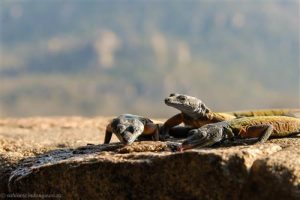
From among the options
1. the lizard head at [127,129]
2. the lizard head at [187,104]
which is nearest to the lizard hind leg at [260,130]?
the lizard head at [187,104]

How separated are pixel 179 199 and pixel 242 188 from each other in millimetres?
616

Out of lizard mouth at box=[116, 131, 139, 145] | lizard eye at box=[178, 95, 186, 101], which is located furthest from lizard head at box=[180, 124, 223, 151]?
lizard eye at box=[178, 95, 186, 101]

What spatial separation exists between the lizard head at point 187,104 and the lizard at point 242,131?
2.11 feet

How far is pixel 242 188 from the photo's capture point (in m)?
5.32

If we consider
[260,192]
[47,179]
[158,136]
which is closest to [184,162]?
[260,192]

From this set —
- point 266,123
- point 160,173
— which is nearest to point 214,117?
point 266,123

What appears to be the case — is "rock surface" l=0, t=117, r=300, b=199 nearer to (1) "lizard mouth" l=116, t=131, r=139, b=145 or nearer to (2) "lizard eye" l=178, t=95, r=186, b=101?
(1) "lizard mouth" l=116, t=131, r=139, b=145

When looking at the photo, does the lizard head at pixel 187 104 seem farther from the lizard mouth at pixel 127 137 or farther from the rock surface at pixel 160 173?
the rock surface at pixel 160 173

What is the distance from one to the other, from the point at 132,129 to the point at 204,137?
952 mm

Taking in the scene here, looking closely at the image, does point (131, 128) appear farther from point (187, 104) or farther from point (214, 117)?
point (214, 117)

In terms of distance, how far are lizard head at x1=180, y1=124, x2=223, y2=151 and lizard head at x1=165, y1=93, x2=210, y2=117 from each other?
81 cm

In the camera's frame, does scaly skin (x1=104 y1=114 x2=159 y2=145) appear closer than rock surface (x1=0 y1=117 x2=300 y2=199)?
No

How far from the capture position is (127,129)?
22.4 feet

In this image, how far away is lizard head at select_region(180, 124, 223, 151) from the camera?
618cm
